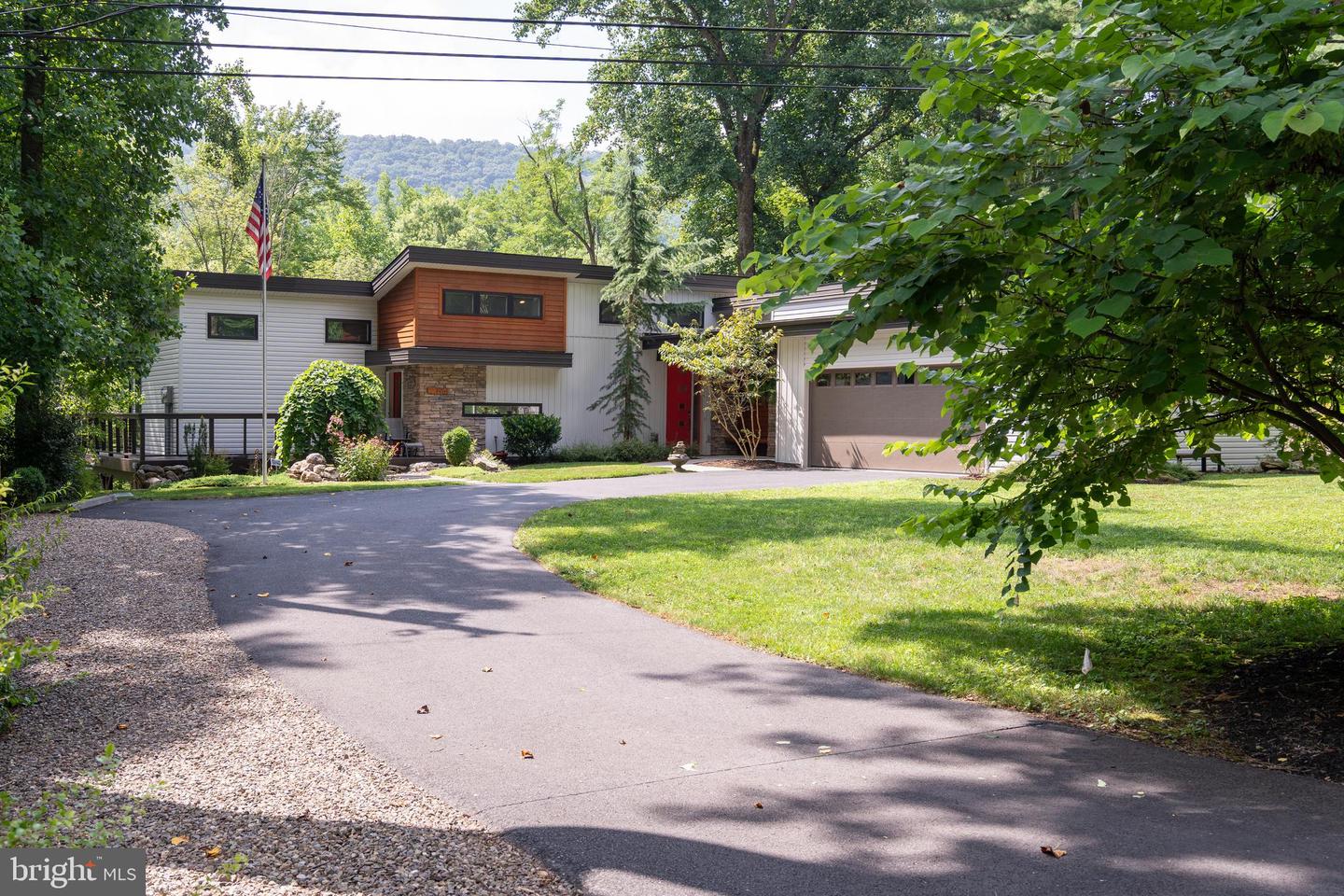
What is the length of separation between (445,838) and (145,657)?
383 centimetres

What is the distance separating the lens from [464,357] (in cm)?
2555

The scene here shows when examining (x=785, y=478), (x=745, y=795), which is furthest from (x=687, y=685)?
(x=785, y=478)

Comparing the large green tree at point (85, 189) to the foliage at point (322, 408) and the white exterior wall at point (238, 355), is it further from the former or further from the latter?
the white exterior wall at point (238, 355)

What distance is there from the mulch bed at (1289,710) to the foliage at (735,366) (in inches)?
705

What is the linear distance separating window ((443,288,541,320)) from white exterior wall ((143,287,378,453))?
375 centimetres

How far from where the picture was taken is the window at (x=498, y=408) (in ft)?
86.8

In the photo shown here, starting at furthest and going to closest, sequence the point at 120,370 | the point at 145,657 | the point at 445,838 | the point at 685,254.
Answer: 1. the point at 685,254
2. the point at 120,370
3. the point at 145,657
4. the point at 445,838

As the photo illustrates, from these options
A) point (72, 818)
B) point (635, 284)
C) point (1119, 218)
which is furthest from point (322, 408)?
point (1119, 218)

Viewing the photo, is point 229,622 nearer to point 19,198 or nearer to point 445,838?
point 445,838

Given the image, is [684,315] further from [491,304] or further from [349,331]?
[349,331]

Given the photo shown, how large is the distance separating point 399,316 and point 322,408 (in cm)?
556

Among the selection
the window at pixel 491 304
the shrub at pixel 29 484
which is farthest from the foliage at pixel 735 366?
the shrub at pixel 29 484

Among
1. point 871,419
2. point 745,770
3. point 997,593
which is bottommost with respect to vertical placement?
point 745,770

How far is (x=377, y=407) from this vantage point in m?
22.2
